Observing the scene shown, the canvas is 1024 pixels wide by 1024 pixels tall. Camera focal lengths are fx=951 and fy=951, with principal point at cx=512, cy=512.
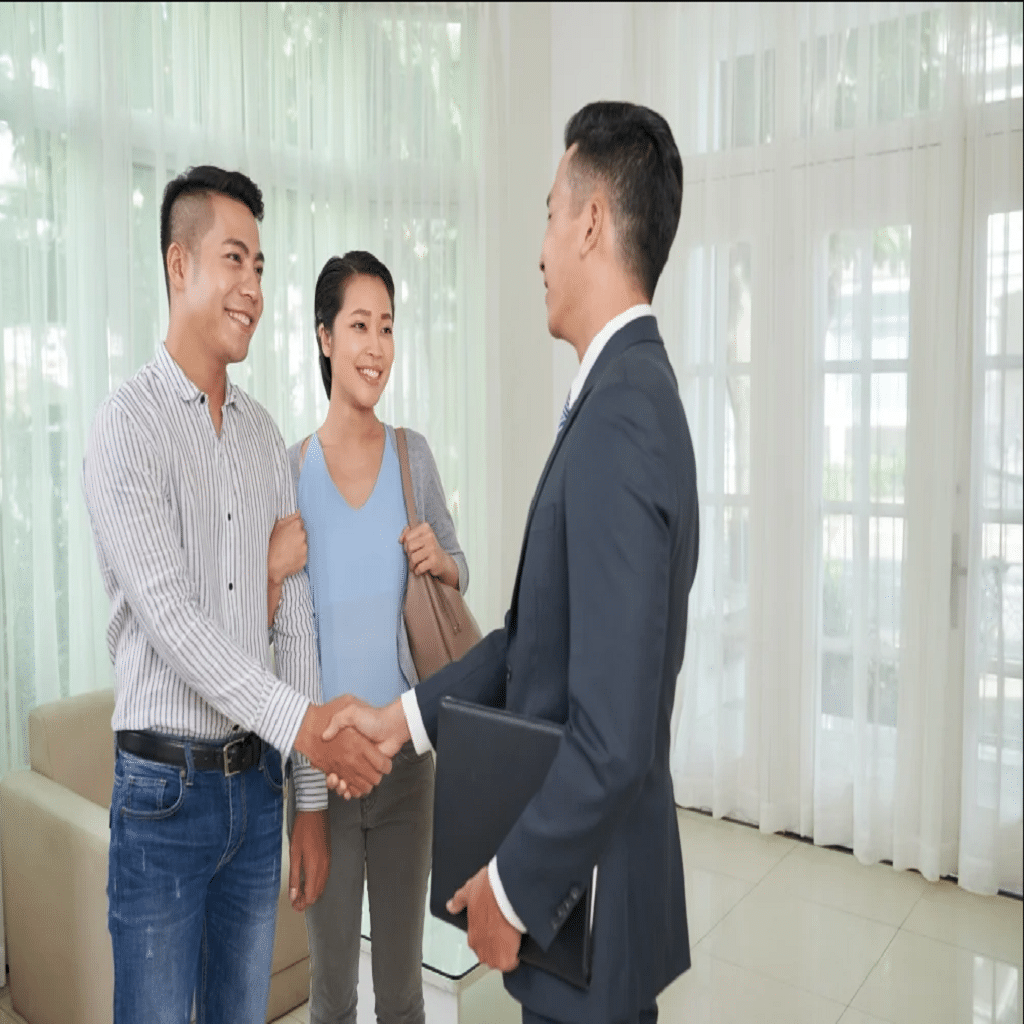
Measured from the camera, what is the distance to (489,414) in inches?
148

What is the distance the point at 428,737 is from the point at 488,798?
0.30m

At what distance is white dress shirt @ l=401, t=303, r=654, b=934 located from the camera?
43.6 inches

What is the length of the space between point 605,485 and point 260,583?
2.21 ft

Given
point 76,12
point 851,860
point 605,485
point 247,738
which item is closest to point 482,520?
point 851,860

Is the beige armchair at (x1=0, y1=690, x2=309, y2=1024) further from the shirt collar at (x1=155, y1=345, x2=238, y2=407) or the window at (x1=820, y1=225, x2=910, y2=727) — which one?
the window at (x1=820, y1=225, x2=910, y2=727)

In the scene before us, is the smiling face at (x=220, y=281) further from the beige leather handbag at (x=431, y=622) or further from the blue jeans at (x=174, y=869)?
the blue jeans at (x=174, y=869)

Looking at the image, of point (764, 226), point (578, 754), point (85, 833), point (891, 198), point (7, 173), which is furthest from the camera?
point (764, 226)

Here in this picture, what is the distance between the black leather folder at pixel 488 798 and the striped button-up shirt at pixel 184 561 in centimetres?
28

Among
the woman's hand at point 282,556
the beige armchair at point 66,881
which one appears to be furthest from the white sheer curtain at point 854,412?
the woman's hand at point 282,556

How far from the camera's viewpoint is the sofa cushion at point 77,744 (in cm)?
240

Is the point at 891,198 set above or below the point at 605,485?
above

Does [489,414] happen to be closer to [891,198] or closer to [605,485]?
[891,198]

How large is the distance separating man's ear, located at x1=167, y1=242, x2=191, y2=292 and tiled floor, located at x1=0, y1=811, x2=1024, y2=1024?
1.75 metres

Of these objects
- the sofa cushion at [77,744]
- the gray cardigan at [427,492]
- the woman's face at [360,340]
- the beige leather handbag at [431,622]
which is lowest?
the sofa cushion at [77,744]
